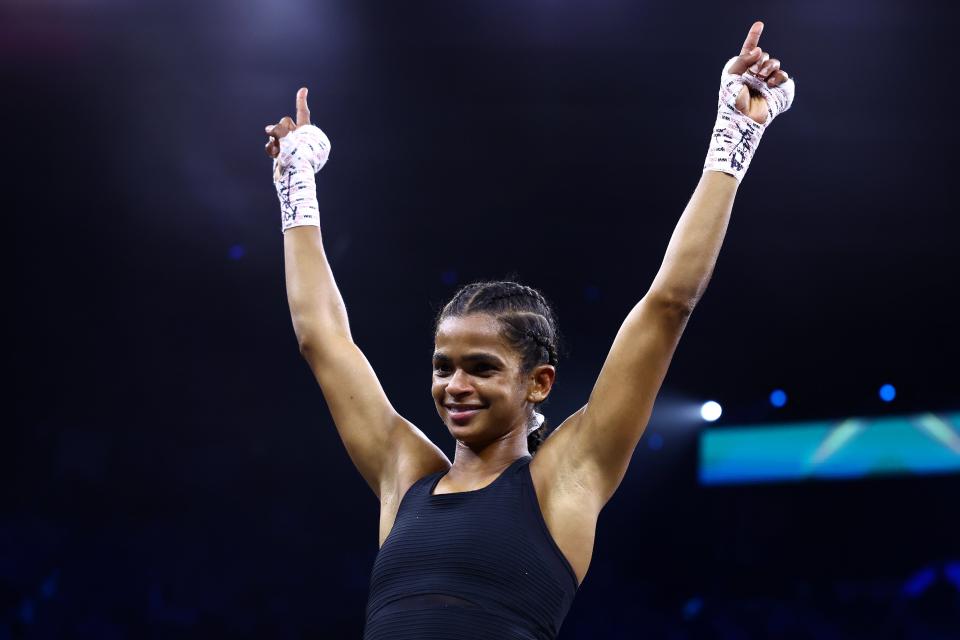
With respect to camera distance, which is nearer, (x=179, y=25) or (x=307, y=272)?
(x=307, y=272)

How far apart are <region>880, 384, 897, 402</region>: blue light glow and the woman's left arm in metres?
3.27

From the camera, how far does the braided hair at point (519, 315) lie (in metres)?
1.66

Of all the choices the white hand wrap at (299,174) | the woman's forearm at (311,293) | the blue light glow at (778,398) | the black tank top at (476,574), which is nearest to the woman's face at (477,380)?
the black tank top at (476,574)

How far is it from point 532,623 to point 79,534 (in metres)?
3.31

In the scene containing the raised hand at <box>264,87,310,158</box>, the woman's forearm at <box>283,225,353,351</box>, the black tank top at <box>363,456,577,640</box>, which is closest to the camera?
the black tank top at <box>363,456,577,640</box>

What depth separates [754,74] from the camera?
5.40ft

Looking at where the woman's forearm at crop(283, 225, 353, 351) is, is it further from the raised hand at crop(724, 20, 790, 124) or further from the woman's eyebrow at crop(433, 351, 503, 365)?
the raised hand at crop(724, 20, 790, 124)

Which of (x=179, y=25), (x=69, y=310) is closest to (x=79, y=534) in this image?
(x=69, y=310)

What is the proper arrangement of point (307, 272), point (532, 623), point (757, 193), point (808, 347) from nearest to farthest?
1. point (532, 623)
2. point (307, 272)
3. point (757, 193)
4. point (808, 347)

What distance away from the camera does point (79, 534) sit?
4.23 meters

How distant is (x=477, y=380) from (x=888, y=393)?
3.41 meters

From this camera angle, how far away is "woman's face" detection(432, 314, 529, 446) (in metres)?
1.61

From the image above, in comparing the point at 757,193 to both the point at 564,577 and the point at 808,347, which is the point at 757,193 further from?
the point at 564,577

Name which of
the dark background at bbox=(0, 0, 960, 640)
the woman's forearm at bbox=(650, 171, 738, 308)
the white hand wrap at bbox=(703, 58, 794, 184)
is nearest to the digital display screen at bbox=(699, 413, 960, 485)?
the dark background at bbox=(0, 0, 960, 640)
